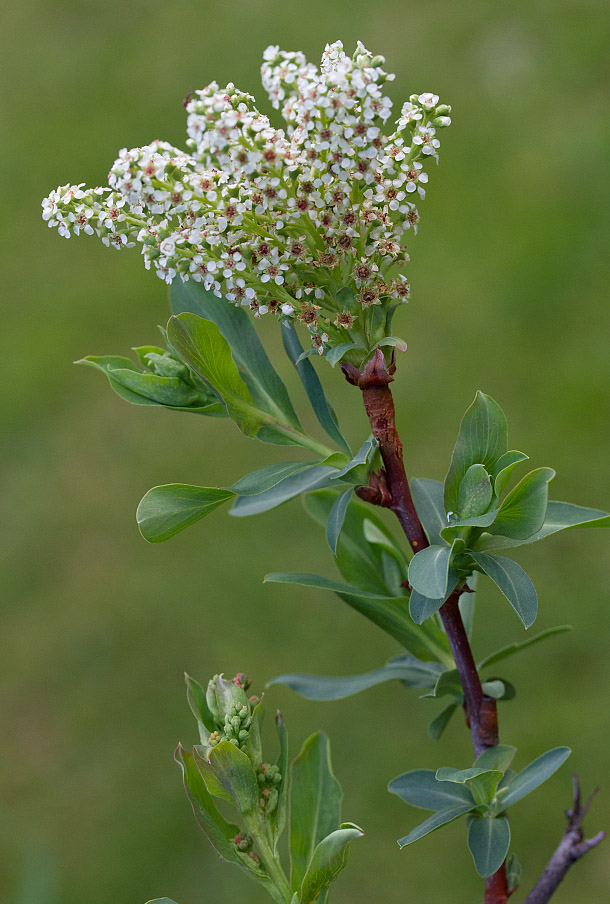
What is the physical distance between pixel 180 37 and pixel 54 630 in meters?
2.44

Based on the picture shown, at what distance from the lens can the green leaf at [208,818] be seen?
79cm

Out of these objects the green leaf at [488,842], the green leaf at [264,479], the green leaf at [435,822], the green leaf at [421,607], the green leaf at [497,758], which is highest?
the green leaf at [264,479]

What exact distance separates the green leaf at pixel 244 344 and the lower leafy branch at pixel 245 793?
0.26 metres

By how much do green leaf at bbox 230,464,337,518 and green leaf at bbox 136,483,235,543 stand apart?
0.06 m

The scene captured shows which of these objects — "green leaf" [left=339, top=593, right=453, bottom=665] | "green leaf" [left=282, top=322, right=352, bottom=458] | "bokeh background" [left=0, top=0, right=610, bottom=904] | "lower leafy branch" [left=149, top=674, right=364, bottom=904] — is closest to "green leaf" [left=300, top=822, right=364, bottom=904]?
"lower leafy branch" [left=149, top=674, right=364, bottom=904]

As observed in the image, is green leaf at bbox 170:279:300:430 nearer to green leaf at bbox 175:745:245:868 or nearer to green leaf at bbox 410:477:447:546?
green leaf at bbox 410:477:447:546

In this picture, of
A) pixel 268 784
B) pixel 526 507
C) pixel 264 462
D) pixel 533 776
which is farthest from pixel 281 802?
pixel 264 462

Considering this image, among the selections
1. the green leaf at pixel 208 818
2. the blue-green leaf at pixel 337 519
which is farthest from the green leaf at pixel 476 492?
the green leaf at pixel 208 818

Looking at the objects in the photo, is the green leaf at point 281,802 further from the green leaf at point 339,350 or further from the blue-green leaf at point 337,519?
the green leaf at point 339,350

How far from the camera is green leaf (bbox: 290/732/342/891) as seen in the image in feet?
2.85

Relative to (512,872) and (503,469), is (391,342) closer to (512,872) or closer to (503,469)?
(503,469)

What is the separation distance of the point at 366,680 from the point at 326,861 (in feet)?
0.83

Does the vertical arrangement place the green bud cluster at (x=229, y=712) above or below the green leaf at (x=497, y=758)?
above

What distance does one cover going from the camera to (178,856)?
230cm
